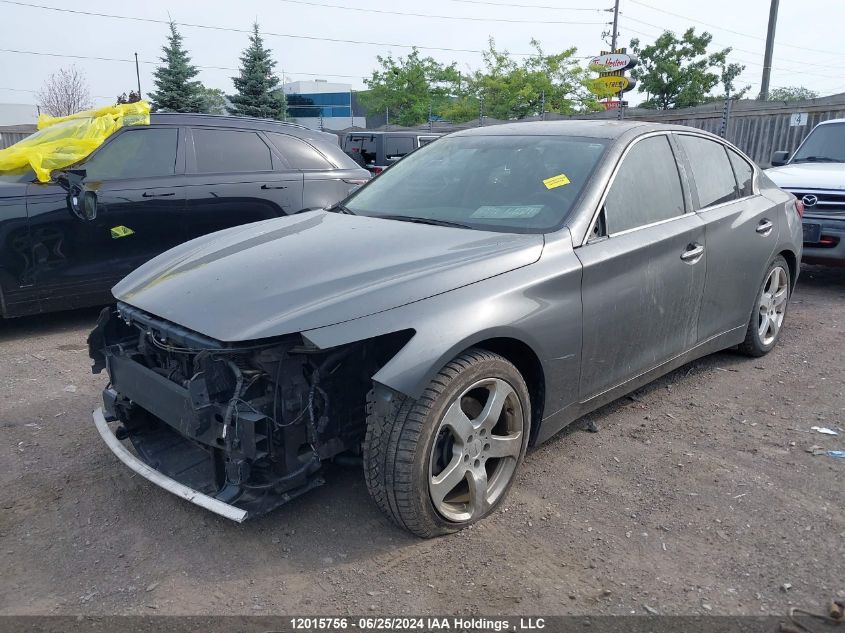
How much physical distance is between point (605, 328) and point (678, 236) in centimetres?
88

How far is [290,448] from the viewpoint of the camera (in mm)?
2742

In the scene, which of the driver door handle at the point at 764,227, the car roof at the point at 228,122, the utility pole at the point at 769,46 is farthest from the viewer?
the utility pole at the point at 769,46

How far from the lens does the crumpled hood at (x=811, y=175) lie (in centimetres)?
743

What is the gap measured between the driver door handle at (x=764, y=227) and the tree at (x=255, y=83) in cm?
2998

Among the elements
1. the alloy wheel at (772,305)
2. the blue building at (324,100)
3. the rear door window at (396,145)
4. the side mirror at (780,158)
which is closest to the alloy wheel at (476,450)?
the alloy wheel at (772,305)

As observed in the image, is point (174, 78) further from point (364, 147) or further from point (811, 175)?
point (811, 175)

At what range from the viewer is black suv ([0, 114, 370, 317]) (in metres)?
5.50

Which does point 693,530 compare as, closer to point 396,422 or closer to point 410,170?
point 396,422

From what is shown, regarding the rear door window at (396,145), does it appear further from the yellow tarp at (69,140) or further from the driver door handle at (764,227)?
the driver door handle at (764,227)

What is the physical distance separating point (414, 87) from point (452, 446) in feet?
138

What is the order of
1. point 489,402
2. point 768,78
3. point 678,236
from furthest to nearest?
point 768,78
point 678,236
point 489,402

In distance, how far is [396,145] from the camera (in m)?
14.6

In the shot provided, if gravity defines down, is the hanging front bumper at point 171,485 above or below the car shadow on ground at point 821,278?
above

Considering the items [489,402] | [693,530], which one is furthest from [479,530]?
[693,530]
